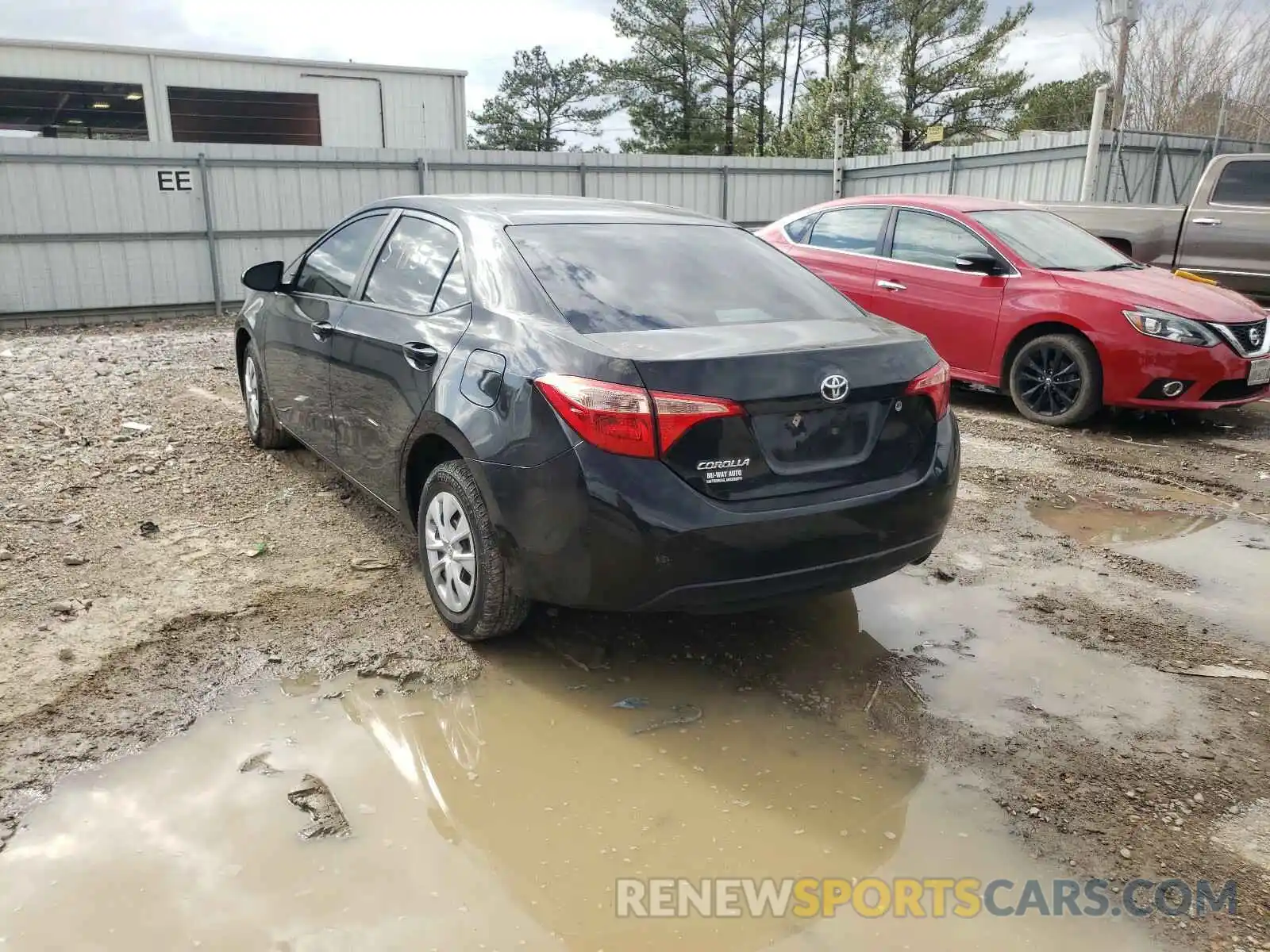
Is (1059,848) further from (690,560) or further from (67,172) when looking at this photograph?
(67,172)

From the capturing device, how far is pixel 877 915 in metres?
2.34

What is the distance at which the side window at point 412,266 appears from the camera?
3.80 meters

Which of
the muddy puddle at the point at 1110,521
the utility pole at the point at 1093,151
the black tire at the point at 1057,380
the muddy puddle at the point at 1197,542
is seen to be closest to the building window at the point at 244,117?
the utility pole at the point at 1093,151

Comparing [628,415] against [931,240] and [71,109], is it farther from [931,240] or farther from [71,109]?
[71,109]

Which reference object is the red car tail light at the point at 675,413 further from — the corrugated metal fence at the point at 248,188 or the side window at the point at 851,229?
the corrugated metal fence at the point at 248,188

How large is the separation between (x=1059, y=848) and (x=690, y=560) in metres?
1.24

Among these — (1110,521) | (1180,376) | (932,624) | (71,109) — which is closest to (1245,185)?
(1180,376)

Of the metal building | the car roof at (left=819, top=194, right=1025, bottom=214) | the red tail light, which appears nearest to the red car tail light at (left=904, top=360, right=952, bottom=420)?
the red tail light

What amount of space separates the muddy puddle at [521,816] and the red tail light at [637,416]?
3.08 feet

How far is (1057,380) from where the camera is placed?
693cm

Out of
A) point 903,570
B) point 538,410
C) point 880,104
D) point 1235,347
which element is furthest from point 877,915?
point 880,104

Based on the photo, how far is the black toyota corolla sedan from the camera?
9.47 ft

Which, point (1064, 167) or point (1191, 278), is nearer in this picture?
point (1191, 278)

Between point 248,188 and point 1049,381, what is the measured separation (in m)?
11.1
